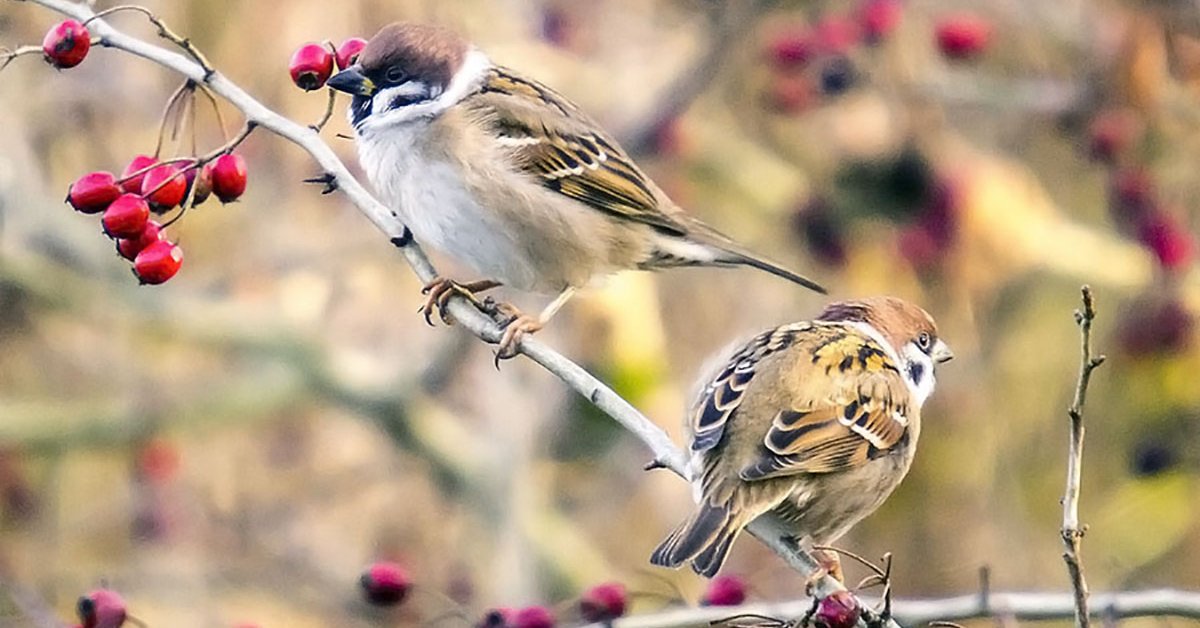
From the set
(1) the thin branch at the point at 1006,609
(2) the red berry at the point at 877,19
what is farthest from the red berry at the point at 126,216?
(2) the red berry at the point at 877,19

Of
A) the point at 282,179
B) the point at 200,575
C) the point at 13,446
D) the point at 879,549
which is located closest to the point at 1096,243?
the point at 879,549

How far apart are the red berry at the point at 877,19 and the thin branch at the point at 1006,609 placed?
4.09 m

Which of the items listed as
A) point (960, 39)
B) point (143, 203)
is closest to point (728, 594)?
point (143, 203)

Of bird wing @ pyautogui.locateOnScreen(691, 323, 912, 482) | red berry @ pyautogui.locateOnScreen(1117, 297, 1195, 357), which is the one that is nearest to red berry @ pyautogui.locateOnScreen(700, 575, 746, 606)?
bird wing @ pyautogui.locateOnScreen(691, 323, 912, 482)

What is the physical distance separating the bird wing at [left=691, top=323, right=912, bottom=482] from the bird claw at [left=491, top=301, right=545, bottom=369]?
0.53m

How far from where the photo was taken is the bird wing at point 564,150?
5.44 meters

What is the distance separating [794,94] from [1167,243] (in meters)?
1.74

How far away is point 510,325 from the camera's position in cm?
493

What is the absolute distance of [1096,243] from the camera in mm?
8086

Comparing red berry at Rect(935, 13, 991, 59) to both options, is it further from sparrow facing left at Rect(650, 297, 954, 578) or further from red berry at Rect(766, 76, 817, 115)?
sparrow facing left at Rect(650, 297, 954, 578)

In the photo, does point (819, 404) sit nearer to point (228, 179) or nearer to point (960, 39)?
point (228, 179)

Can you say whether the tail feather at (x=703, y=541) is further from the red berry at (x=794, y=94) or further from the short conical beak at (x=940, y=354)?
the red berry at (x=794, y=94)

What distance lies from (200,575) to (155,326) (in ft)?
4.06

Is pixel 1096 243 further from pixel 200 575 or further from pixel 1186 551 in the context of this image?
pixel 200 575
